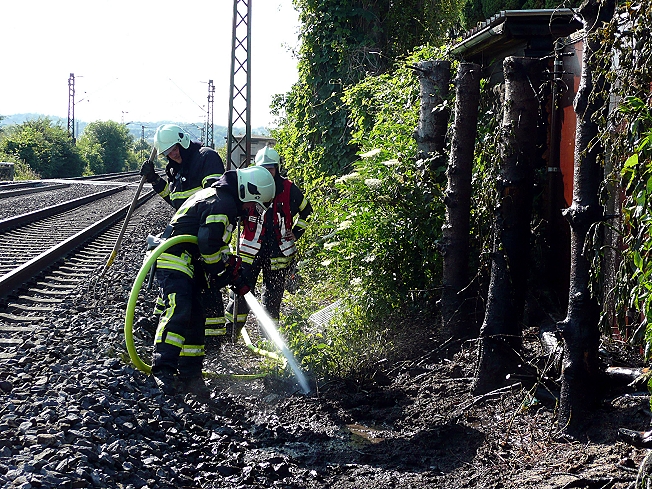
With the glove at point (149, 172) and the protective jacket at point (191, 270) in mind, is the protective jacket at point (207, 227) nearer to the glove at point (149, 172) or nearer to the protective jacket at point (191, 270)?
the protective jacket at point (191, 270)

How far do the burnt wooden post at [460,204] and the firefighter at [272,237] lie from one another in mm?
2542

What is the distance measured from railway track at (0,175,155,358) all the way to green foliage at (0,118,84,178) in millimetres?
32877

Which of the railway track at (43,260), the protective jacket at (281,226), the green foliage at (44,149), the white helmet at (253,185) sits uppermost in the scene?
the green foliage at (44,149)

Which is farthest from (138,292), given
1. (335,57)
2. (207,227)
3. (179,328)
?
(335,57)

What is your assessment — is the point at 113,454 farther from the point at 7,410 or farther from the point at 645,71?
the point at 645,71

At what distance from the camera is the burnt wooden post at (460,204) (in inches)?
253

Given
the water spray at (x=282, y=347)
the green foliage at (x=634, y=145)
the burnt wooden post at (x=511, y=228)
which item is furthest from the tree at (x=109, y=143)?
the green foliage at (x=634, y=145)

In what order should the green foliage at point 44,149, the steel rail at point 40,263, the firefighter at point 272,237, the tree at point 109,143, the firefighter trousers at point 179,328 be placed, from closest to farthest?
the firefighter trousers at point 179,328 < the firefighter at point 272,237 < the steel rail at point 40,263 < the green foliage at point 44,149 < the tree at point 109,143

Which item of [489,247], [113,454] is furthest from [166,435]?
[489,247]

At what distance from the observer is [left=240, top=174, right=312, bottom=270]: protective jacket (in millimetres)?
8492

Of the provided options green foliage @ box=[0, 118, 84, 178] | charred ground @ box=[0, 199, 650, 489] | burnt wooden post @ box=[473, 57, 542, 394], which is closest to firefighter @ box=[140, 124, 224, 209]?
charred ground @ box=[0, 199, 650, 489]

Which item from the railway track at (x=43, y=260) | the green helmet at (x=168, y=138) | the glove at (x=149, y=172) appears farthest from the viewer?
the glove at (x=149, y=172)

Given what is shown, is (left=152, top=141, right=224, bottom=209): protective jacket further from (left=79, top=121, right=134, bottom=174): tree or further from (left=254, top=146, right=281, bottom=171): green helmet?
(left=79, top=121, right=134, bottom=174): tree

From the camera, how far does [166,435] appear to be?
4.88m
